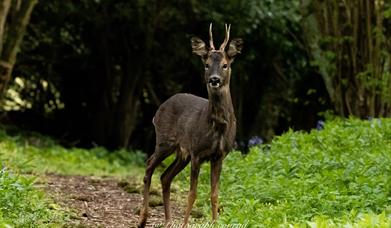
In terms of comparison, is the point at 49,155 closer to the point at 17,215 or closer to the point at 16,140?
the point at 16,140

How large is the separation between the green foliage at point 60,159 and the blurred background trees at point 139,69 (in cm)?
244

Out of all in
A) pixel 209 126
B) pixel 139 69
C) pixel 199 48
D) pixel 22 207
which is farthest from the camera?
pixel 139 69

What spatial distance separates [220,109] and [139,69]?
44.4 feet

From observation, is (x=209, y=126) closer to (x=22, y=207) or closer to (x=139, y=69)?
(x=22, y=207)

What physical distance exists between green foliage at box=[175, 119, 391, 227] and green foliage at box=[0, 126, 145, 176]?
265 cm

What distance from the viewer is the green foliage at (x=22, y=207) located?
7.59 meters

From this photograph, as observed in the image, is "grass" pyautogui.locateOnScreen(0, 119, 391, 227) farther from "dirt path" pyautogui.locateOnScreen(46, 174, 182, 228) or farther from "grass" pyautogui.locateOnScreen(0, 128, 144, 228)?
"dirt path" pyautogui.locateOnScreen(46, 174, 182, 228)

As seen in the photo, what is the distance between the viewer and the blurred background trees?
67.0 feet

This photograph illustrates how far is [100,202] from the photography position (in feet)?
34.9

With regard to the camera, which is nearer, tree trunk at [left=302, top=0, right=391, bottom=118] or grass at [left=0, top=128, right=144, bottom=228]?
grass at [left=0, top=128, right=144, bottom=228]

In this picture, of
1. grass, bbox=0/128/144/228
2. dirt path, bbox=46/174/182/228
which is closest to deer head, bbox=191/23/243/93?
dirt path, bbox=46/174/182/228

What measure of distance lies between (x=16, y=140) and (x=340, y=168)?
33.3 feet

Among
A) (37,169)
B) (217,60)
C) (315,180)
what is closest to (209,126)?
(217,60)

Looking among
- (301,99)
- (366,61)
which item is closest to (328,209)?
(366,61)
